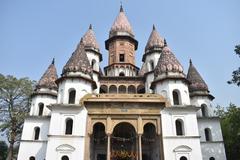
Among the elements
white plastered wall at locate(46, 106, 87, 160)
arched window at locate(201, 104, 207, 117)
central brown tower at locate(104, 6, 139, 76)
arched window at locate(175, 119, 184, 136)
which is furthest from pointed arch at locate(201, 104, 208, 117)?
white plastered wall at locate(46, 106, 87, 160)

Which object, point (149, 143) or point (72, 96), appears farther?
point (149, 143)

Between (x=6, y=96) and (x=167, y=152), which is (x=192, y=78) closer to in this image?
(x=167, y=152)

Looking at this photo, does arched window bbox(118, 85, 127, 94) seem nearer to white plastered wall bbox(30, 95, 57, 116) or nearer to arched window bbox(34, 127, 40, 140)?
white plastered wall bbox(30, 95, 57, 116)

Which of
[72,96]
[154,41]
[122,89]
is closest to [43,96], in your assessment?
[72,96]

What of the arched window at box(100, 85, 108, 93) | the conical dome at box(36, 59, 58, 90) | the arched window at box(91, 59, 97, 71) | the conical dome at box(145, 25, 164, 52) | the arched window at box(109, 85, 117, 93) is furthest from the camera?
the conical dome at box(145, 25, 164, 52)

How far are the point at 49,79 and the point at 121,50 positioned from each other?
35.3 ft

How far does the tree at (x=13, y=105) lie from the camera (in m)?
31.8

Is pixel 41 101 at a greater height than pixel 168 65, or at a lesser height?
lesser

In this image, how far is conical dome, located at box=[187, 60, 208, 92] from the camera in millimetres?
29172

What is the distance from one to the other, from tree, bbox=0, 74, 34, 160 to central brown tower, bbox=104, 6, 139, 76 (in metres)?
11.2

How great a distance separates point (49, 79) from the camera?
1196 inches

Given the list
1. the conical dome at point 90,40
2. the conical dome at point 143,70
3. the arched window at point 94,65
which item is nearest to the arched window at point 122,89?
the arched window at point 94,65

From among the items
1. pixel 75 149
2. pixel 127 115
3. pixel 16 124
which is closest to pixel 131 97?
pixel 127 115

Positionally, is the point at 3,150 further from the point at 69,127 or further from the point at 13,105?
the point at 69,127
